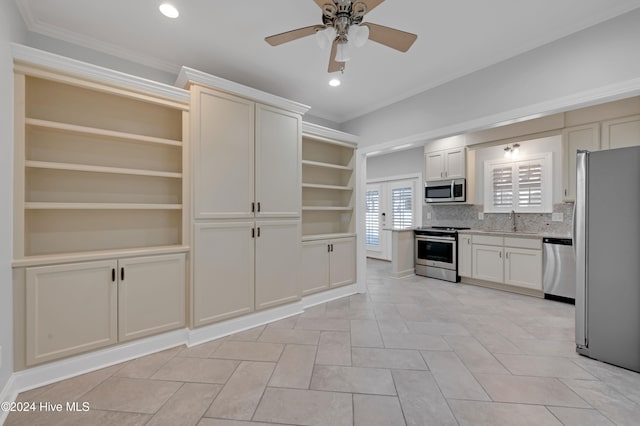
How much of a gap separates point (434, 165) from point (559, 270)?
8.71 ft

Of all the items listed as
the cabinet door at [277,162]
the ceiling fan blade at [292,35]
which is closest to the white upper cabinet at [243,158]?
the cabinet door at [277,162]

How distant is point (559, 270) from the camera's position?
387cm

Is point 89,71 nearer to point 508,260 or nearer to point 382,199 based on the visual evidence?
point 508,260

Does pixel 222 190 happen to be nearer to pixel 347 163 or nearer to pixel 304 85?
pixel 304 85

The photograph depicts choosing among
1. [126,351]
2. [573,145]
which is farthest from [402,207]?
[126,351]

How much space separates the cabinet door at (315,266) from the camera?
11.9 feet

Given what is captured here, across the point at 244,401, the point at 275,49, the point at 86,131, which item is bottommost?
the point at 244,401

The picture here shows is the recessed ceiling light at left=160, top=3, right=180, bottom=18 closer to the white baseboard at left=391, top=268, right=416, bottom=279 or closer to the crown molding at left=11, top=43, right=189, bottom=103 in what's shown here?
the crown molding at left=11, top=43, right=189, bottom=103

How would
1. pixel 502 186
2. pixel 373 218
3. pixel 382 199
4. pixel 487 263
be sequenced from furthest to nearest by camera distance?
pixel 373 218 < pixel 382 199 < pixel 502 186 < pixel 487 263

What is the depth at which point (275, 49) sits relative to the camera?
8.93ft

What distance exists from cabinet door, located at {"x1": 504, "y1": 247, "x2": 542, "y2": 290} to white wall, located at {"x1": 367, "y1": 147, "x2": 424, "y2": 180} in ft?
8.47

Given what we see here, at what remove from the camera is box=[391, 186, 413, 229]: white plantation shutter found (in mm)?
6418

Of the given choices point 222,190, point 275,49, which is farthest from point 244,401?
point 275,49

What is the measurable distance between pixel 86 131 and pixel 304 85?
92.5 inches
